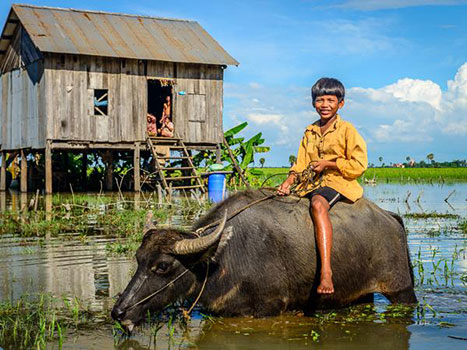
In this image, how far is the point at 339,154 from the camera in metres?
4.79

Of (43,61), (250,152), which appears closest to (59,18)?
(43,61)

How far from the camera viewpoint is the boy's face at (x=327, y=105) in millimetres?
4793

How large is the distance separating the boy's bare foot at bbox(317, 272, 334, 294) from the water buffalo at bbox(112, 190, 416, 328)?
0.51 feet

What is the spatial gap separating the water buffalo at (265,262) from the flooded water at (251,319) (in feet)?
0.50

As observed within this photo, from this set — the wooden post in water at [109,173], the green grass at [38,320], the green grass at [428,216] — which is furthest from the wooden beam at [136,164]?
the green grass at [38,320]

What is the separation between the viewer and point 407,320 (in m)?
4.73

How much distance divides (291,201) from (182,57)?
1470 cm

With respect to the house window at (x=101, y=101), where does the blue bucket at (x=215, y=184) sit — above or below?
below

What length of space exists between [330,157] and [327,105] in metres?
0.39

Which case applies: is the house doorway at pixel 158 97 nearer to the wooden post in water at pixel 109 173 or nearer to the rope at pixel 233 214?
the wooden post in water at pixel 109 173

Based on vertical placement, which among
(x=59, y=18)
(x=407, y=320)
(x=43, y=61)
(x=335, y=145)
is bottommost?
(x=407, y=320)

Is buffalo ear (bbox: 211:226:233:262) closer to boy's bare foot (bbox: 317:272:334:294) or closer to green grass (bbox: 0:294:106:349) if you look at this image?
boy's bare foot (bbox: 317:272:334:294)

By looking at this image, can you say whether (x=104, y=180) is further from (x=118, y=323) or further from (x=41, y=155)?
(x=118, y=323)

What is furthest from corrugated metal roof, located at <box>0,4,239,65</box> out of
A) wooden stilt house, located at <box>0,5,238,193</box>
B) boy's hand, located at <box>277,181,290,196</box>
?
boy's hand, located at <box>277,181,290,196</box>
